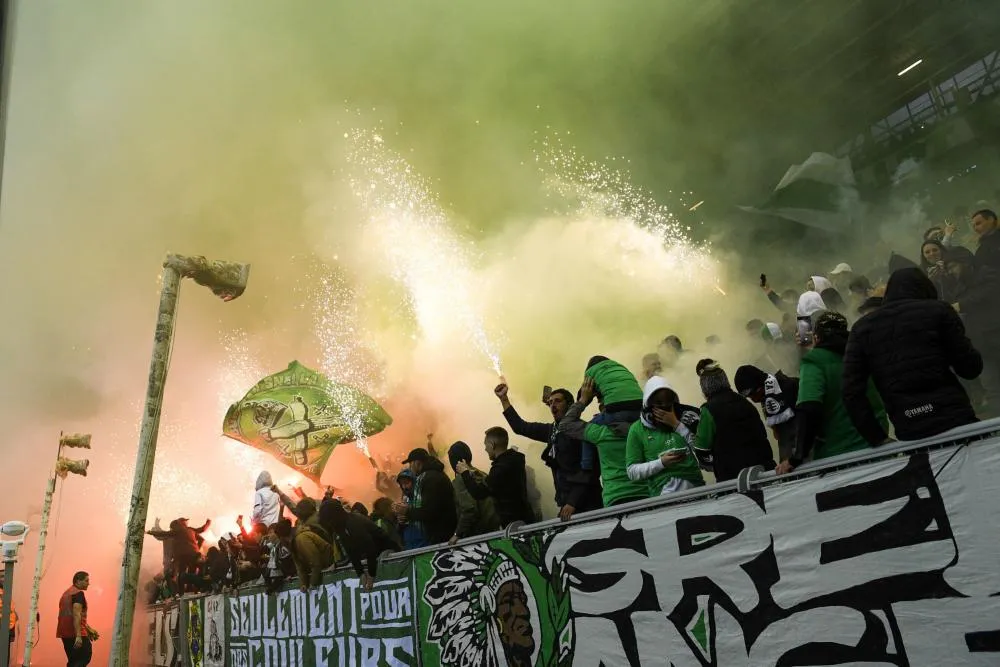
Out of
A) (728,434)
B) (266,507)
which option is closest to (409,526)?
(266,507)

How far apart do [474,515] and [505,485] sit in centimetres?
37

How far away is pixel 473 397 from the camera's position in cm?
1167

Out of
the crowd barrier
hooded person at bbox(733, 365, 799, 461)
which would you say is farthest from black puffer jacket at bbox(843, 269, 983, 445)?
hooded person at bbox(733, 365, 799, 461)

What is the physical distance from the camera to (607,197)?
1271 centimetres

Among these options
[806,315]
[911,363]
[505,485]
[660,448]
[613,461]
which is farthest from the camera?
[505,485]

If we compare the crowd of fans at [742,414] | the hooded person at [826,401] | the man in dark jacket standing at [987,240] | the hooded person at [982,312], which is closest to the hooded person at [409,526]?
the crowd of fans at [742,414]

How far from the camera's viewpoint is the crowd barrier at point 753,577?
2.54 meters

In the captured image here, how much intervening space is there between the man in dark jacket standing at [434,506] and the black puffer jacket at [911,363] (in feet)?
11.3

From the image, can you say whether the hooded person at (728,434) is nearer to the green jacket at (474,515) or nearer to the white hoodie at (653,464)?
the white hoodie at (653,464)

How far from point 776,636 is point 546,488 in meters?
4.61

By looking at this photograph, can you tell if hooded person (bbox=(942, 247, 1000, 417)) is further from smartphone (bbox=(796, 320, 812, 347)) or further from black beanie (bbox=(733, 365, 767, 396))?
black beanie (bbox=(733, 365, 767, 396))

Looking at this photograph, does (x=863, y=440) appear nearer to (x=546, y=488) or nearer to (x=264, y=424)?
(x=546, y=488)

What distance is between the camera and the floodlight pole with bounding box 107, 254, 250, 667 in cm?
698

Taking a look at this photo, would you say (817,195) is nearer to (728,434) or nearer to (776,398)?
(776,398)
